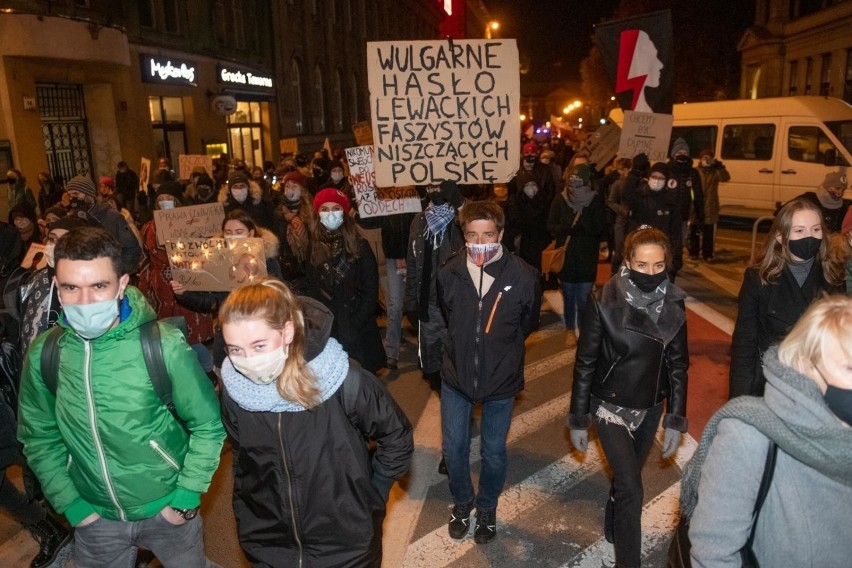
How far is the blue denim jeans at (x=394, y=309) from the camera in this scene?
24.0 ft

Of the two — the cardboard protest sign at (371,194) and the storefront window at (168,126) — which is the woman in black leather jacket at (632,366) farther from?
the storefront window at (168,126)

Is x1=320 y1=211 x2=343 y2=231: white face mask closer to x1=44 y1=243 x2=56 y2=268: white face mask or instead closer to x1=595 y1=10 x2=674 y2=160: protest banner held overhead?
x1=44 y1=243 x2=56 y2=268: white face mask

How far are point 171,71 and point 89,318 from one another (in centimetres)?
1994

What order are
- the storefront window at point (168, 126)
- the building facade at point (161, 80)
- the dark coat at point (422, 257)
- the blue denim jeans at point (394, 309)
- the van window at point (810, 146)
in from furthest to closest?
1. the storefront window at point (168, 126)
2. the building facade at point (161, 80)
3. the van window at point (810, 146)
4. the blue denim jeans at point (394, 309)
5. the dark coat at point (422, 257)

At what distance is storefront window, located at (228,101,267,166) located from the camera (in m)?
26.2

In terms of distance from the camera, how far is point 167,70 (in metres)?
20.3

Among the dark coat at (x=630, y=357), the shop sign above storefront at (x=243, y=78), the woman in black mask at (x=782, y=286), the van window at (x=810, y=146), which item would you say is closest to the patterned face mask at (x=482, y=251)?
the dark coat at (x=630, y=357)

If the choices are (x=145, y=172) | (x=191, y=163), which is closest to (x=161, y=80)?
(x=145, y=172)

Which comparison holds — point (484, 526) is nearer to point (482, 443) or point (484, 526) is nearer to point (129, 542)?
point (482, 443)

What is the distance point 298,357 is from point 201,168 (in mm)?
10012

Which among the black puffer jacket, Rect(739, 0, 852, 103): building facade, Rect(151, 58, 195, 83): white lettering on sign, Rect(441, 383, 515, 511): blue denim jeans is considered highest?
Rect(739, 0, 852, 103): building facade

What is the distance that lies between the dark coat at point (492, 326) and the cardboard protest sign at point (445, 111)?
1.91 m

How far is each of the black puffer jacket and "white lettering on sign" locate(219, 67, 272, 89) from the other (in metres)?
23.2

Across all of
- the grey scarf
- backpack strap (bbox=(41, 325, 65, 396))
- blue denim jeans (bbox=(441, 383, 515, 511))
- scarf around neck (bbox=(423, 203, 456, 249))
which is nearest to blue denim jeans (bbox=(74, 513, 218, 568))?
backpack strap (bbox=(41, 325, 65, 396))
